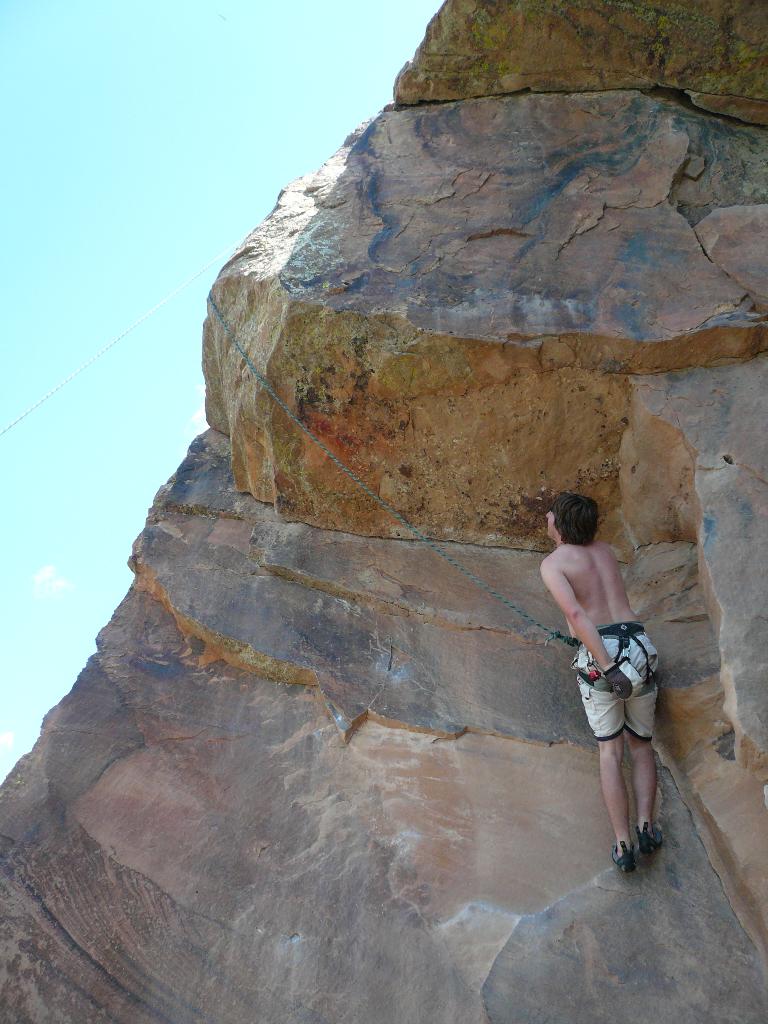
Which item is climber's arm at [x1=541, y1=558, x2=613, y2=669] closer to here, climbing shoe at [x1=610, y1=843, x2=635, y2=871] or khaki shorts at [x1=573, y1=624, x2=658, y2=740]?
khaki shorts at [x1=573, y1=624, x2=658, y2=740]

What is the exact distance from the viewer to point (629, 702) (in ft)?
12.0

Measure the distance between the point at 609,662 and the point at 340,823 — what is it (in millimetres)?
1447

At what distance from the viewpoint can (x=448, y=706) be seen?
416 cm

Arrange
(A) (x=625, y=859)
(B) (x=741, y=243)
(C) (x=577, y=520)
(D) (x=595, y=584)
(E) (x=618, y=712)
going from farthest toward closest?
(B) (x=741, y=243) → (C) (x=577, y=520) → (D) (x=595, y=584) → (E) (x=618, y=712) → (A) (x=625, y=859)

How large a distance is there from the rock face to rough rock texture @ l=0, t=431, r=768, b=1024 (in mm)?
16

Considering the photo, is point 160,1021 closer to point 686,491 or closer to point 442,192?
point 686,491

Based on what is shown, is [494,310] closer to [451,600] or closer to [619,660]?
[451,600]

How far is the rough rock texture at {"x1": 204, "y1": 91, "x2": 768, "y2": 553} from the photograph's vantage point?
4.43m

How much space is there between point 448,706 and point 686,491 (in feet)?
5.26

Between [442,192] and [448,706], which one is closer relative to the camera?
[448,706]

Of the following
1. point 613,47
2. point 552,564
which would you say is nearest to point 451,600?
point 552,564

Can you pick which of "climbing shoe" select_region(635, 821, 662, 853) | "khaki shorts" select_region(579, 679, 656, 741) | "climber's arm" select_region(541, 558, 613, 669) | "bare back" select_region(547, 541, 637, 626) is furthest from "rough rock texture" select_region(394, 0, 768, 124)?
"climbing shoe" select_region(635, 821, 662, 853)

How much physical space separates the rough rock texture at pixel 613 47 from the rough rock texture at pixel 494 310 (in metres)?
0.18

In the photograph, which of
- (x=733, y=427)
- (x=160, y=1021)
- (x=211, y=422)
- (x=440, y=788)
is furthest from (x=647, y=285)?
(x=160, y=1021)
